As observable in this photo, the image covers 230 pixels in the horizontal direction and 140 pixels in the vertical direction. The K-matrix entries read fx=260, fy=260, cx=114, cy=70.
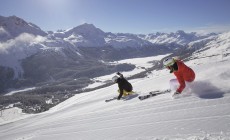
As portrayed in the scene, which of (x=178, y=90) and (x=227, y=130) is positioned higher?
(x=178, y=90)

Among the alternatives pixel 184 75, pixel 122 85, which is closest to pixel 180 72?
pixel 184 75

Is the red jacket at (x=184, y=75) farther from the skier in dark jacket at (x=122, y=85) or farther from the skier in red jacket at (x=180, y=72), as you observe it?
the skier in dark jacket at (x=122, y=85)

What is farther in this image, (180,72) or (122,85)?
(122,85)

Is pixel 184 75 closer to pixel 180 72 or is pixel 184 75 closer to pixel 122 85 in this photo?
pixel 180 72

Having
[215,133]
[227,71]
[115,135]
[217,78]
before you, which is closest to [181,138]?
[215,133]

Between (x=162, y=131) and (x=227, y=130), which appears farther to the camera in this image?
(x=162, y=131)

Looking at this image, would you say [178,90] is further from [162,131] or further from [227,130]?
[227,130]

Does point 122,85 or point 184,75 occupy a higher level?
point 122,85

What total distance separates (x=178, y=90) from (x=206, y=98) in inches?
79.2

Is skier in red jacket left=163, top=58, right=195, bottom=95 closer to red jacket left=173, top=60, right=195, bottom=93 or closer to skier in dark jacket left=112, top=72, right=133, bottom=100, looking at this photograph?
red jacket left=173, top=60, right=195, bottom=93

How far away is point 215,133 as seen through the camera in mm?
6141

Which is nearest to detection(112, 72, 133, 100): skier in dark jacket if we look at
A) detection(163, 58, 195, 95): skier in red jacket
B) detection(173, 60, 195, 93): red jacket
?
detection(163, 58, 195, 95): skier in red jacket

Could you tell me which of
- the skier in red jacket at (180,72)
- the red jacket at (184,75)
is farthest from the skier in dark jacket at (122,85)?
the red jacket at (184,75)

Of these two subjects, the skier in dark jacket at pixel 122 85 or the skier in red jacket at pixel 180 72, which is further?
the skier in dark jacket at pixel 122 85
